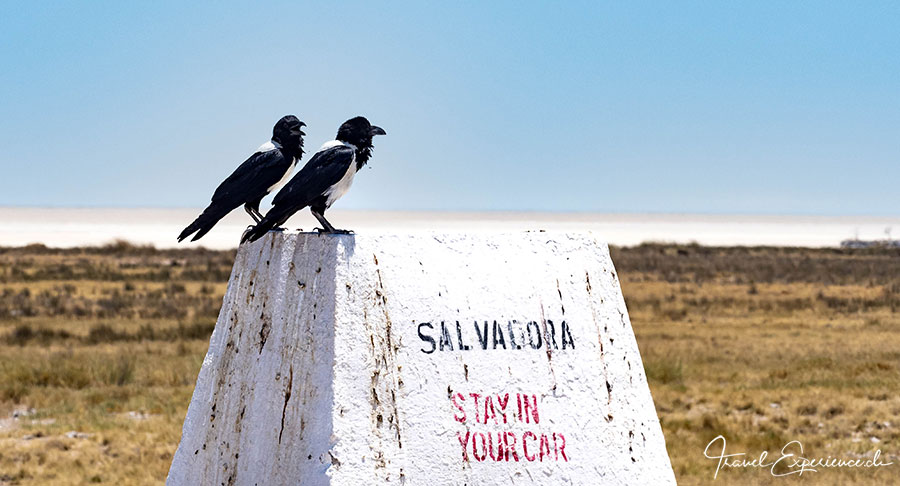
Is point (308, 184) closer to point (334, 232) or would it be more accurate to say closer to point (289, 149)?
point (334, 232)

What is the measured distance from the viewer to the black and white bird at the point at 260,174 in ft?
18.5

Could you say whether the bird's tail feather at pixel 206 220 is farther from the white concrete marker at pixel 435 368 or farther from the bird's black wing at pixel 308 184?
the white concrete marker at pixel 435 368

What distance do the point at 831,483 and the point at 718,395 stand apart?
4.73 m

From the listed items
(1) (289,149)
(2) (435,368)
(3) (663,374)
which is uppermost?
(1) (289,149)

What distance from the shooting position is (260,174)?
5734mm

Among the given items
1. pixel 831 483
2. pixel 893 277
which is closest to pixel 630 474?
pixel 831 483

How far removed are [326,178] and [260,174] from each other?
0.53 meters

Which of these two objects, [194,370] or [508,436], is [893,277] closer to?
[194,370]

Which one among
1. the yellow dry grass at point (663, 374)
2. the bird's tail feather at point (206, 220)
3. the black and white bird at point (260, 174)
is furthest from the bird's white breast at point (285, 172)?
the yellow dry grass at point (663, 374)

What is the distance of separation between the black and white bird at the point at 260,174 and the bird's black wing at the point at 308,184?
10.2 inches

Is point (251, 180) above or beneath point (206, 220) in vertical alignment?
above

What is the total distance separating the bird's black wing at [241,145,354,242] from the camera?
17.5 feet

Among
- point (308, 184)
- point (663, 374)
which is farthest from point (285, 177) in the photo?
point (663, 374)

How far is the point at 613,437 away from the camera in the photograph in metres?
5.46
